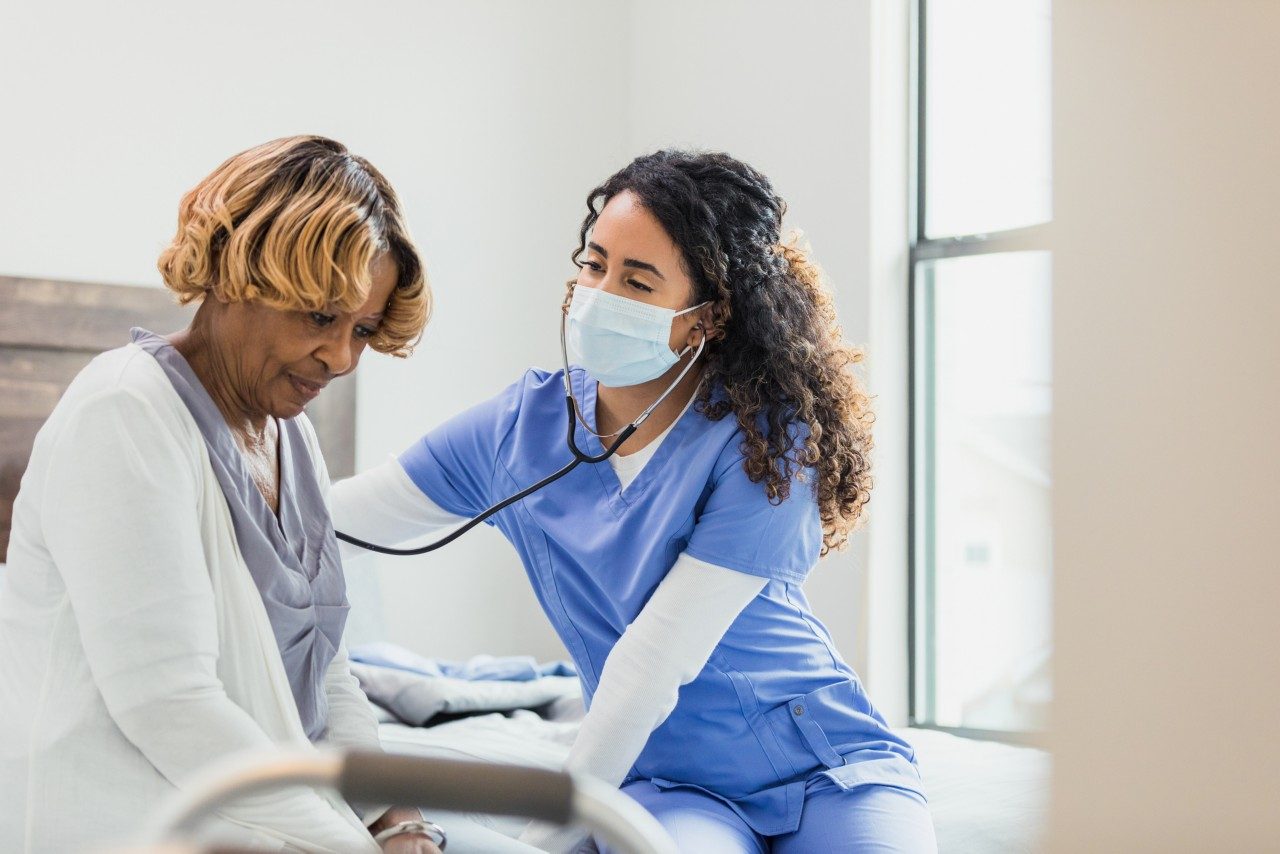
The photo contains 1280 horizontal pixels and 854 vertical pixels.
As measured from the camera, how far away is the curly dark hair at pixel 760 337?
1.53m

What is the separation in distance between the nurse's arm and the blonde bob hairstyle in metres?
0.54

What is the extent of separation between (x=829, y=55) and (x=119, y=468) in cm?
247

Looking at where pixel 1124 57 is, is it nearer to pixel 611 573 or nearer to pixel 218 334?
pixel 218 334

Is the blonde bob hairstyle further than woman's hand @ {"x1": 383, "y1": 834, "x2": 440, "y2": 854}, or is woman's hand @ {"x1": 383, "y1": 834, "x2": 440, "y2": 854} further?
woman's hand @ {"x1": 383, "y1": 834, "x2": 440, "y2": 854}

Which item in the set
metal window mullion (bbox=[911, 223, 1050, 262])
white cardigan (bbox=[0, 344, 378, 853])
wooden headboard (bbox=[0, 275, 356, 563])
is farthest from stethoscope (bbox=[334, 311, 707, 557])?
metal window mullion (bbox=[911, 223, 1050, 262])

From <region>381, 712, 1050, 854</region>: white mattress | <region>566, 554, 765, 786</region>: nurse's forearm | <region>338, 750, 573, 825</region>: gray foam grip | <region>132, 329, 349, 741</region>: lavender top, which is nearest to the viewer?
<region>338, 750, 573, 825</region>: gray foam grip

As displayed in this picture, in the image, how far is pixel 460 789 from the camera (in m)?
0.67

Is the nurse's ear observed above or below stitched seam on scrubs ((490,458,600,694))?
above

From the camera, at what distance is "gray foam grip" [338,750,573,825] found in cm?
67

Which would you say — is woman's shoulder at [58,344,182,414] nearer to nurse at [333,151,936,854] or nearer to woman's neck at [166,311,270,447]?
woman's neck at [166,311,270,447]

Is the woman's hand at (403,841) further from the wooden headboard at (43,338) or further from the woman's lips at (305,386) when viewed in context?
the wooden headboard at (43,338)

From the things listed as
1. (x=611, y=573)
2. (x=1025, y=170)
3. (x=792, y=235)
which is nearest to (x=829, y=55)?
(x=1025, y=170)

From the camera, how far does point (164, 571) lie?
101cm

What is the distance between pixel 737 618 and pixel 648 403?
0.31 metres
